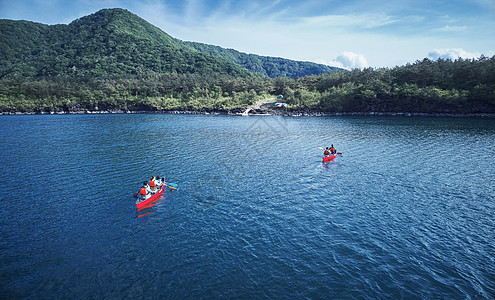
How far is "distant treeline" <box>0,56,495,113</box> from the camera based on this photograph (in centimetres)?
10125

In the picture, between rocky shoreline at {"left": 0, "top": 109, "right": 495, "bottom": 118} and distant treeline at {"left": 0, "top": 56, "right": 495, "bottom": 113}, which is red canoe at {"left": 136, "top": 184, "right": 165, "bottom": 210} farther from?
distant treeline at {"left": 0, "top": 56, "right": 495, "bottom": 113}

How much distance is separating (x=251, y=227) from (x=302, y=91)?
123 m

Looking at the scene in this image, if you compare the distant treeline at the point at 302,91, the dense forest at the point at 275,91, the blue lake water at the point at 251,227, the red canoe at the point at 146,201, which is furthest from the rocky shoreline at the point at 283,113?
the red canoe at the point at 146,201

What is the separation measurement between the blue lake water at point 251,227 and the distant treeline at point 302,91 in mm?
70789

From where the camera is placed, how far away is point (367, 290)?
1559 cm

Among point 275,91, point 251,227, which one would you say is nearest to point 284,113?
point 275,91

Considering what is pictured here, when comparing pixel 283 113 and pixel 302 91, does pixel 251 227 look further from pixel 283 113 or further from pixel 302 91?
pixel 302 91

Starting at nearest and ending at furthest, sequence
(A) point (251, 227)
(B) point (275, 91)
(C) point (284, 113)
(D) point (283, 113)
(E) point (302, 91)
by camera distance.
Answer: (A) point (251, 227) < (C) point (284, 113) < (D) point (283, 113) < (E) point (302, 91) < (B) point (275, 91)

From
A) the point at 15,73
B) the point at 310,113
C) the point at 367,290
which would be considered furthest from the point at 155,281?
the point at 15,73

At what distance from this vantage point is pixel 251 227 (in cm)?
2277

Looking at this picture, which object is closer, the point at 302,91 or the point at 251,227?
the point at 251,227

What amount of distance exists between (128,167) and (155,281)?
26.9 metres

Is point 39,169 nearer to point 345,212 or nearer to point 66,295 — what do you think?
point 66,295

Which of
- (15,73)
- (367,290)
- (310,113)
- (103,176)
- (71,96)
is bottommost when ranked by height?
(367,290)
